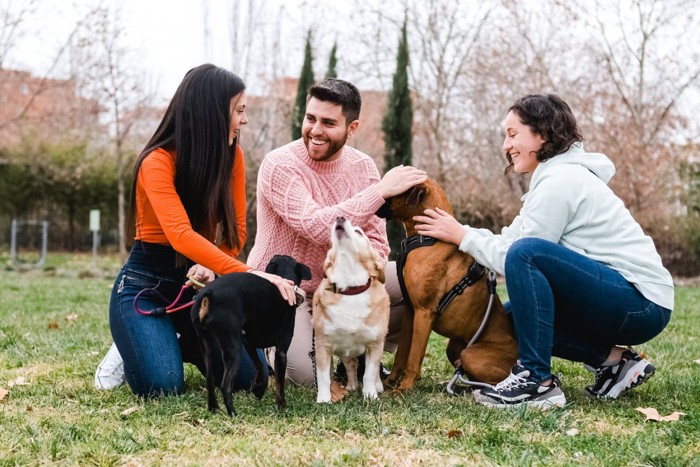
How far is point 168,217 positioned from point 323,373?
1.16 metres

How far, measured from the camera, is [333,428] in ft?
9.83

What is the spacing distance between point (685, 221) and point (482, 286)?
14350 millimetres

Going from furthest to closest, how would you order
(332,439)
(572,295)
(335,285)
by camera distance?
(335,285)
(572,295)
(332,439)

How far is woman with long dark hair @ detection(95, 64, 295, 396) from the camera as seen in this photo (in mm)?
3602

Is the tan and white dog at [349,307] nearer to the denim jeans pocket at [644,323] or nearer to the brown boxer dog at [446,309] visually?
the brown boxer dog at [446,309]

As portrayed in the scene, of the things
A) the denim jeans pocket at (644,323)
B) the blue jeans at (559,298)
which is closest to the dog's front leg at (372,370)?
the blue jeans at (559,298)

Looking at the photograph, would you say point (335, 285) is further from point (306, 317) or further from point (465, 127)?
point (465, 127)

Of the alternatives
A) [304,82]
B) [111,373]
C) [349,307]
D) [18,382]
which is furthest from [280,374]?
[304,82]

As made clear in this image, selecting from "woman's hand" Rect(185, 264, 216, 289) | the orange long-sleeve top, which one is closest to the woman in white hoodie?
the orange long-sleeve top

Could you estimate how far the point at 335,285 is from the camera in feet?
12.3

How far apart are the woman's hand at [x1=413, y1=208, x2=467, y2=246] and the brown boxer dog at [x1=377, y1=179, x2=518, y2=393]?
0.19 feet

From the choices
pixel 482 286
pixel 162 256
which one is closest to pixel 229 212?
pixel 162 256

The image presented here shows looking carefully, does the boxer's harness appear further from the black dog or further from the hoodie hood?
the black dog

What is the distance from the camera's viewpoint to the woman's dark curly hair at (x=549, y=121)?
3594 millimetres
